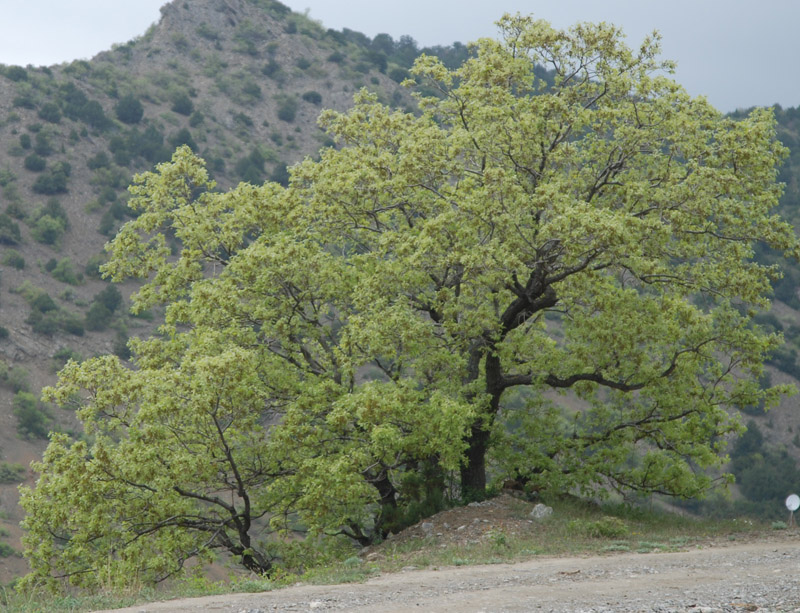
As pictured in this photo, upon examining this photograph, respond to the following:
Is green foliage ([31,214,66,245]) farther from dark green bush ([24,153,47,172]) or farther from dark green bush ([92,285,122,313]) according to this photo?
dark green bush ([24,153,47,172])

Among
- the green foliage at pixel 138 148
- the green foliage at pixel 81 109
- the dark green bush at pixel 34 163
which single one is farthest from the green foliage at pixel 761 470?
the green foliage at pixel 81 109

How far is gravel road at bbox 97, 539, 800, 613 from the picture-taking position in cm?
884

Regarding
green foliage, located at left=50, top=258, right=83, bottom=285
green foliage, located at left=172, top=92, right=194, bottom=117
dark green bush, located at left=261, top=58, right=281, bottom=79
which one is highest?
dark green bush, located at left=261, top=58, right=281, bottom=79

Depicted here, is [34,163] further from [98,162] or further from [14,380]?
[14,380]

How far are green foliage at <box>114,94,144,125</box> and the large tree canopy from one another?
195 ft

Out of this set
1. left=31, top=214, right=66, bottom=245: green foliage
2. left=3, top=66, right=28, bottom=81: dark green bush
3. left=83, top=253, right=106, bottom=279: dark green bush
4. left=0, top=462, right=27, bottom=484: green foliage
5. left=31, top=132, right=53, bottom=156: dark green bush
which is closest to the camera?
left=0, top=462, right=27, bottom=484: green foliage

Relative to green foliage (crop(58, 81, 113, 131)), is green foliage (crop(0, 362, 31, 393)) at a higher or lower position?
lower

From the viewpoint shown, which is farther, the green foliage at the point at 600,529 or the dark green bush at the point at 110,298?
the dark green bush at the point at 110,298

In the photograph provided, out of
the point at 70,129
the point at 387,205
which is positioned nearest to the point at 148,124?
the point at 70,129

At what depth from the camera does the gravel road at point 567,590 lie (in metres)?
8.84

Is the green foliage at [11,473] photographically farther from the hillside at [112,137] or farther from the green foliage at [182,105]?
the green foliage at [182,105]

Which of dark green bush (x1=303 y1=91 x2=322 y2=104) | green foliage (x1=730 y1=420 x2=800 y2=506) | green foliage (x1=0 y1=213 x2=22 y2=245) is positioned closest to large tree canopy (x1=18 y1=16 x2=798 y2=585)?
green foliage (x1=730 y1=420 x2=800 y2=506)

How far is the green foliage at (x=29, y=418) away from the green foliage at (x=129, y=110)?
3631 centimetres

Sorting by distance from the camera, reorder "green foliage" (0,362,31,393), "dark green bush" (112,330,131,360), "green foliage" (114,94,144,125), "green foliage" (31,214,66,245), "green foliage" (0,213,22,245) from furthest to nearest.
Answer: "green foliage" (114,94,144,125) → "green foliage" (31,214,66,245) → "green foliage" (0,213,22,245) → "dark green bush" (112,330,131,360) → "green foliage" (0,362,31,393)
